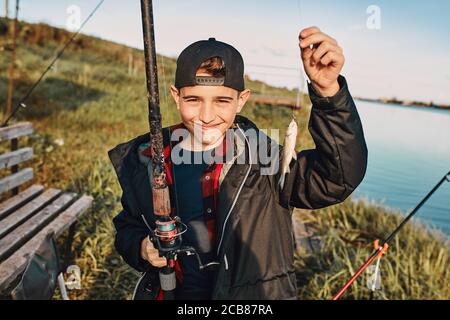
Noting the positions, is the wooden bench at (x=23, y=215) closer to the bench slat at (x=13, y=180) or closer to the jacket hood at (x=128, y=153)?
the bench slat at (x=13, y=180)

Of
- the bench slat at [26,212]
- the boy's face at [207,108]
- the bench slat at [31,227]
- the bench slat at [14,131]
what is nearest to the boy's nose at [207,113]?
the boy's face at [207,108]

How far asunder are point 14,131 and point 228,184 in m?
3.52

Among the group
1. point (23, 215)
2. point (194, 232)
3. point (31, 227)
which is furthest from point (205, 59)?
point (23, 215)

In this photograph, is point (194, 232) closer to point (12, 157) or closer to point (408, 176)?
point (12, 157)

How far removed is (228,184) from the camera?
6.66 feet

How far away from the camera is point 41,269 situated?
2.71 meters

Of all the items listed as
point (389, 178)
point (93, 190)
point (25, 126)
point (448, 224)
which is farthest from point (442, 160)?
point (25, 126)

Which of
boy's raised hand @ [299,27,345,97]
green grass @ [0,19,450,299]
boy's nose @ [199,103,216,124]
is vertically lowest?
green grass @ [0,19,450,299]

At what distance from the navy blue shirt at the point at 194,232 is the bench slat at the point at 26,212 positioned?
2.21 metres

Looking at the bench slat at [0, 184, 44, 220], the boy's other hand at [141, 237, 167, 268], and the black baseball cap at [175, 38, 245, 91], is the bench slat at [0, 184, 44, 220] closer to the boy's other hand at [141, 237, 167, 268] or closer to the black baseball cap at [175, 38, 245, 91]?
the boy's other hand at [141, 237, 167, 268]

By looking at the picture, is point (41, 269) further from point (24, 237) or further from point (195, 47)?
point (195, 47)

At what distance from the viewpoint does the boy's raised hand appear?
147 centimetres

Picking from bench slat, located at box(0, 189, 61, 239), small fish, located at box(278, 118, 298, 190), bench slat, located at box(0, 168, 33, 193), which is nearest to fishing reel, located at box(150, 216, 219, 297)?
small fish, located at box(278, 118, 298, 190)

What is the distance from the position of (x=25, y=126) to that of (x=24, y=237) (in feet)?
6.06
